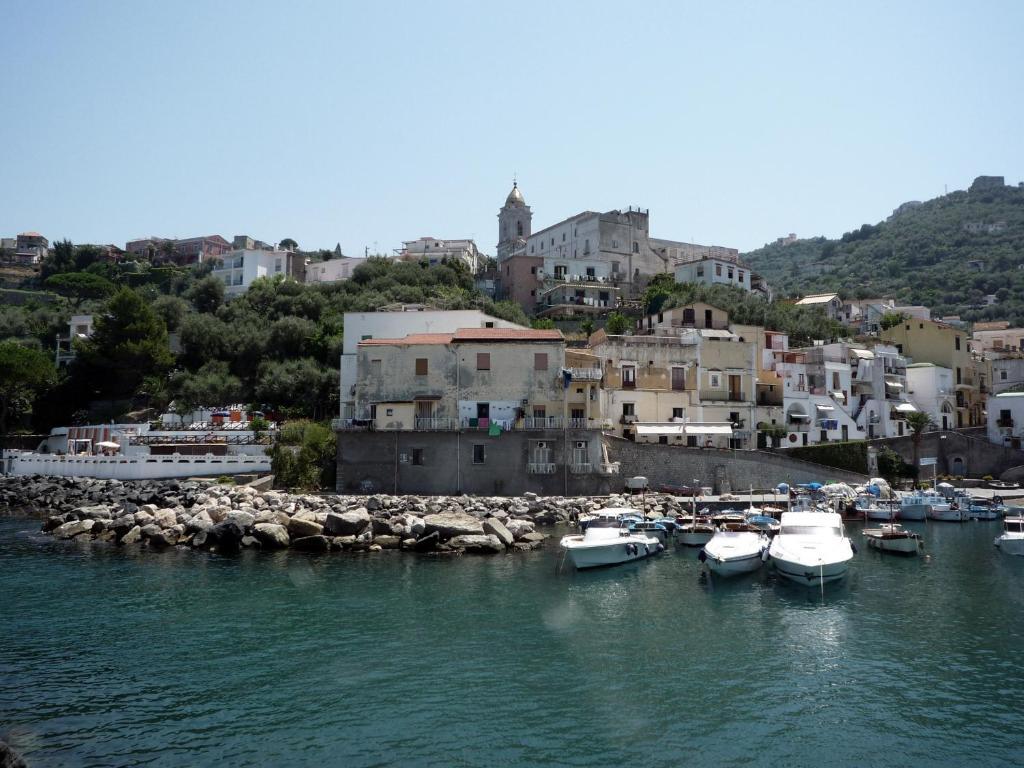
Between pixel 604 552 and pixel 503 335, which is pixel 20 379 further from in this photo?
pixel 604 552

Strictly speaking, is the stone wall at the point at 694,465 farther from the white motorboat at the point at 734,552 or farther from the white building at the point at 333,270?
the white building at the point at 333,270

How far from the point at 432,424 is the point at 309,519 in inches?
426

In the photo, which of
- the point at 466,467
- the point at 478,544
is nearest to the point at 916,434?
the point at 466,467

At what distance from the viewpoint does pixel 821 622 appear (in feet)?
74.2

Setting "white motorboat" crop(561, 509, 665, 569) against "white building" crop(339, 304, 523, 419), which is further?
"white building" crop(339, 304, 523, 419)

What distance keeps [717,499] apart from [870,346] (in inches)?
1164

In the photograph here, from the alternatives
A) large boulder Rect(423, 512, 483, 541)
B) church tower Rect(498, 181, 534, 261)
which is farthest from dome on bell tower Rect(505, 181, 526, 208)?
large boulder Rect(423, 512, 483, 541)

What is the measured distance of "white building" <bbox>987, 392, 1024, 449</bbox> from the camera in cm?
5674

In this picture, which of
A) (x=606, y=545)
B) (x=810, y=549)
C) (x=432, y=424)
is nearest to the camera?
(x=810, y=549)

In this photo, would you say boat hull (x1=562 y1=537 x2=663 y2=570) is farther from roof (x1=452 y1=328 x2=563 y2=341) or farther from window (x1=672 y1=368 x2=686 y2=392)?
window (x1=672 y1=368 x2=686 y2=392)

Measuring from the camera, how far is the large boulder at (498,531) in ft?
106

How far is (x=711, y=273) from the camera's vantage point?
262ft

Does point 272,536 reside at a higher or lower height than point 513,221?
lower

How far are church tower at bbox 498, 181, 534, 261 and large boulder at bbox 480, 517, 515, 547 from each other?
70122 mm
